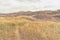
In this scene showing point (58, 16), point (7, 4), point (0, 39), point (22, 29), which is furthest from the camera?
point (7, 4)

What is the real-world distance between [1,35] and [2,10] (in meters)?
2.57

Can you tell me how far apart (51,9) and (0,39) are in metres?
3.40

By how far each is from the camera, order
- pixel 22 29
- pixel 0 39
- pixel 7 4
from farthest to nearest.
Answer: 1. pixel 7 4
2. pixel 22 29
3. pixel 0 39

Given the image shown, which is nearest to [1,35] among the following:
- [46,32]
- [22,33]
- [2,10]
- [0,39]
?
[0,39]

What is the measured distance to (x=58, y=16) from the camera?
667 centimetres

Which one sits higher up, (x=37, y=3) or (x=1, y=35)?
(x=37, y=3)

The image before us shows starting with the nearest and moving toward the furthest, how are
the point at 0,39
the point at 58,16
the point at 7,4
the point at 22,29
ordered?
1. the point at 0,39
2. the point at 22,29
3. the point at 58,16
4. the point at 7,4

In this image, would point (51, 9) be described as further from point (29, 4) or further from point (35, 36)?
point (35, 36)

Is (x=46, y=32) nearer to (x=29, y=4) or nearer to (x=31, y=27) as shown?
(x=31, y=27)

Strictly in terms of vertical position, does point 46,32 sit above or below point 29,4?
below

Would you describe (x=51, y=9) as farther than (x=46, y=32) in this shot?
Yes

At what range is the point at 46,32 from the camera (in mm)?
4859

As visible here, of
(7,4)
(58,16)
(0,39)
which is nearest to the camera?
(0,39)

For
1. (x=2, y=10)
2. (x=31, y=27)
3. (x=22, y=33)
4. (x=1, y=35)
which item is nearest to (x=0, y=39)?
(x=1, y=35)
